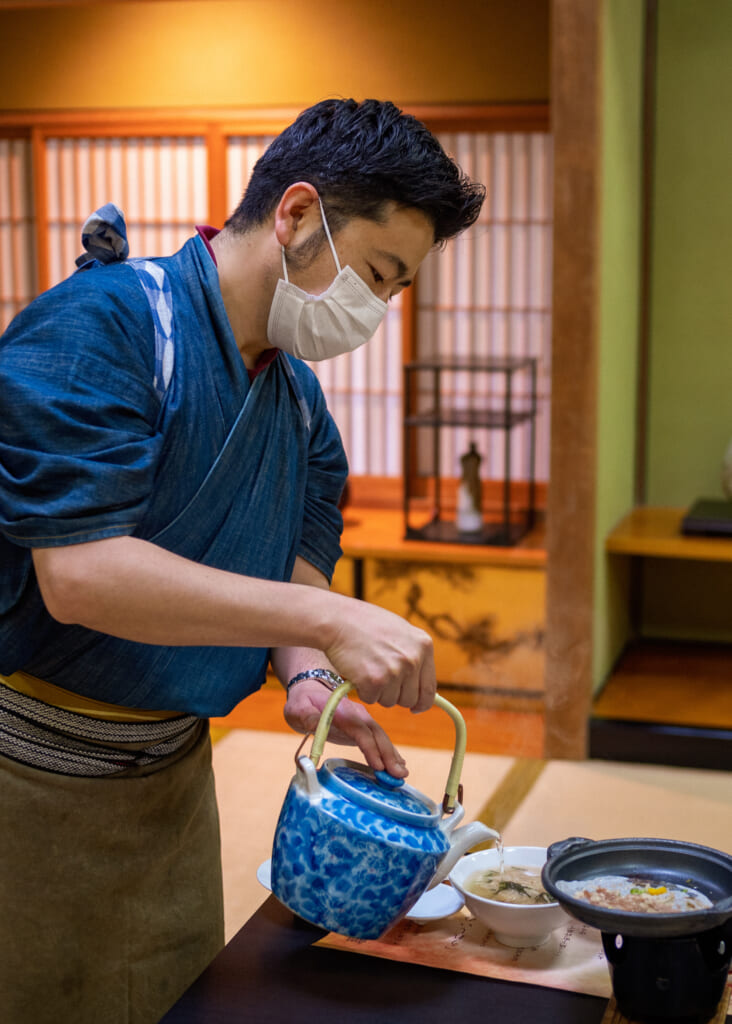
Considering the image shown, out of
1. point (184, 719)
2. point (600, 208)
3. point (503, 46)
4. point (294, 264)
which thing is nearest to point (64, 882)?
point (184, 719)

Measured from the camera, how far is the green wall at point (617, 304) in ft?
10.2

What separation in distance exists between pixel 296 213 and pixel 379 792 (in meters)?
0.64

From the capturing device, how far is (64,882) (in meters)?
1.43

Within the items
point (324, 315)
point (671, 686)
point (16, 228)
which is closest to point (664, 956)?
point (324, 315)

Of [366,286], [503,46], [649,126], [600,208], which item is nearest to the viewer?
[366,286]

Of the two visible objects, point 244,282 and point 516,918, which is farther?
point 244,282

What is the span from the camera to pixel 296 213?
132 centimetres

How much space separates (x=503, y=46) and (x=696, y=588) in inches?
89.3

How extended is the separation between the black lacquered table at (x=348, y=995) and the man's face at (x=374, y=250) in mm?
744

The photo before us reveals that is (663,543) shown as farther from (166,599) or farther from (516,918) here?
(166,599)

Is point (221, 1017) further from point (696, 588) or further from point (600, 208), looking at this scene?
point (696, 588)

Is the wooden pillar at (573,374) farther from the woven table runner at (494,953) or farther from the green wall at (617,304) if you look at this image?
the woven table runner at (494,953)

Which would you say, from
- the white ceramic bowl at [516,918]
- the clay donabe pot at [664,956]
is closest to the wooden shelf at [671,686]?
the white ceramic bowl at [516,918]

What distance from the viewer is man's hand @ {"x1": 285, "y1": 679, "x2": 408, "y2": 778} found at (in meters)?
1.33
